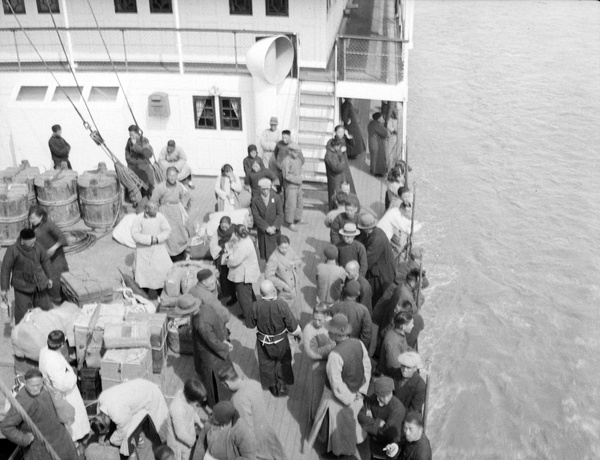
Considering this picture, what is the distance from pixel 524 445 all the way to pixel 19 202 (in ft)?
36.8

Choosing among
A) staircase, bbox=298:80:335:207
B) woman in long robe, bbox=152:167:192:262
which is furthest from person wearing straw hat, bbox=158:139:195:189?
staircase, bbox=298:80:335:207

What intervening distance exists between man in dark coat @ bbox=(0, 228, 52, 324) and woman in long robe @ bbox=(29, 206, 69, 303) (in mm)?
226

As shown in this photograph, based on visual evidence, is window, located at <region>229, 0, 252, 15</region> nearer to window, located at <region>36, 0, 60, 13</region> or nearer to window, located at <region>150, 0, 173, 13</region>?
window, located at <region>150, 0, 173, 13</region>

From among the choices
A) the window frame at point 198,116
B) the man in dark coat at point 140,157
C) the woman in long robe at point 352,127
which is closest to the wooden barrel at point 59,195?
the man in dark coat at point 140,157

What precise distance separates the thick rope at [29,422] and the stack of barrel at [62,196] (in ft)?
24.8

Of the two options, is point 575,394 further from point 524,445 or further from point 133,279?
point 133,279

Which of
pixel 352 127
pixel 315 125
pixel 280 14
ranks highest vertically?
pixel 280 14

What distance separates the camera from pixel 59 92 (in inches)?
707

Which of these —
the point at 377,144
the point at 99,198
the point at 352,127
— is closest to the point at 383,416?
the point at 99,198

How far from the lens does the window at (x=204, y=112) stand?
58.9 ft

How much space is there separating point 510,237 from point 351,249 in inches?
596

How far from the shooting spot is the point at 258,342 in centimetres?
998

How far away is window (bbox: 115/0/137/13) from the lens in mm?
18922

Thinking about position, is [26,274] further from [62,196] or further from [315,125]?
[315,125]
